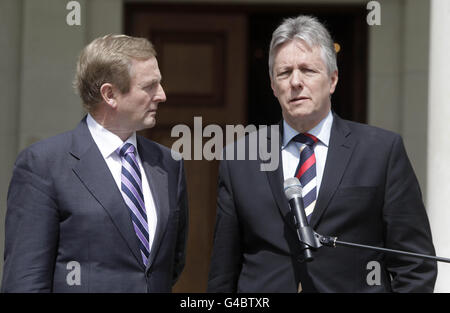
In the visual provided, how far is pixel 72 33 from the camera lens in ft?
24.7

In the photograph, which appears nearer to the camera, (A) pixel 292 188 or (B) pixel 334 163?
(A) pixel 292 188

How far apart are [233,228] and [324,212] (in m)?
0.46

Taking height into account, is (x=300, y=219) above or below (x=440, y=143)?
below

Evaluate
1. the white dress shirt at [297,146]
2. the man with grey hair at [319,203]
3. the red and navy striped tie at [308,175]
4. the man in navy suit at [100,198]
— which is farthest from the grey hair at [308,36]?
the man in navy suit at [100,198]

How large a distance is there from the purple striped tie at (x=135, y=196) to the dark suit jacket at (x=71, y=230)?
0.04 m

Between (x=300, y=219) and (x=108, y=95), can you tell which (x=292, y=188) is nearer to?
(x=300, y=219)

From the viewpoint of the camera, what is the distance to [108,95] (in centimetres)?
393

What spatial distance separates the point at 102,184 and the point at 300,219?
962 millimetres

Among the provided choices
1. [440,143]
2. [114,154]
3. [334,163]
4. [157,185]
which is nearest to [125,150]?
A: [114,154]

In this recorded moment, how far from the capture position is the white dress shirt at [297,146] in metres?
3.89

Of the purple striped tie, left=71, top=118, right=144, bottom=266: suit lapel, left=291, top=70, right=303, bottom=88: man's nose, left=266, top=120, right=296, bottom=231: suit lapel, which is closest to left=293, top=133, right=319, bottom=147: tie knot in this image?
left=266, top=120, right=296, bottom=231: suit lapel

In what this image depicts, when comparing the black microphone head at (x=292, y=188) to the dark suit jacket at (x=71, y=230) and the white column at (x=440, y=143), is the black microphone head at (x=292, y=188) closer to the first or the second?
the dark suit jacket at (x=71, y=230)
